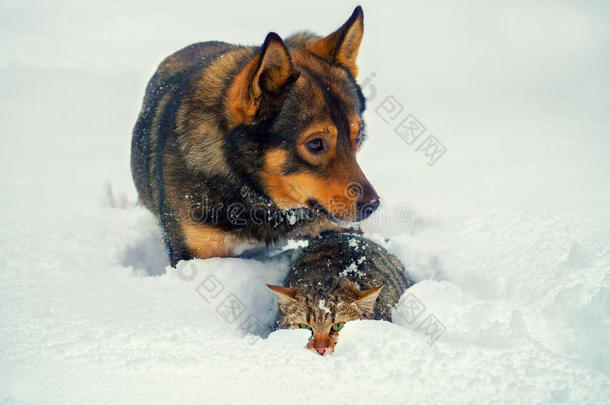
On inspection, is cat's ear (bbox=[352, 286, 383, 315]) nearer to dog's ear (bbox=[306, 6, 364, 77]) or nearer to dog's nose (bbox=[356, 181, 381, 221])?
dog's nose (bbox=[356, 181, 381, 221])

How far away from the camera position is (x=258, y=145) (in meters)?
2.57

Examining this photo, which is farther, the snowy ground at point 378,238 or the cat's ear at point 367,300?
the cat's ear at point 367,300

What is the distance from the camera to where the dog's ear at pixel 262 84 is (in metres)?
2.29

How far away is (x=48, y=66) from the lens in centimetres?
743

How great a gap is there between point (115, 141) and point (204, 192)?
364 centimetres

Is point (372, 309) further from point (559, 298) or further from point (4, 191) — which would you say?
point (4, 191)

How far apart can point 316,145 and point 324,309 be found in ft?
3.19

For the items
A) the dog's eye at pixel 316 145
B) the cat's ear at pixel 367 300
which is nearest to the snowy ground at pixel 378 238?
the cat's ear at pixel 367 300

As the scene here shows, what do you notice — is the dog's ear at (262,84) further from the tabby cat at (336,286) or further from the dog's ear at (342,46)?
the tabby cat at (336,286)

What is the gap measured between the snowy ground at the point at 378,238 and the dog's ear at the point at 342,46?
152 cm

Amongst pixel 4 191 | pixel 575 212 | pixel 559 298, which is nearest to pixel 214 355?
pixel 559 298

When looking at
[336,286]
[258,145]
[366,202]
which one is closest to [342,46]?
[258,145]

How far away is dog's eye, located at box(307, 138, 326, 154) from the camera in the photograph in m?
2.50

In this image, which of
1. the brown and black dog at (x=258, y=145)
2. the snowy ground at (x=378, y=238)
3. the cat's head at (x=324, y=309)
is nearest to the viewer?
the snowy ground at (x=378, y=238)
